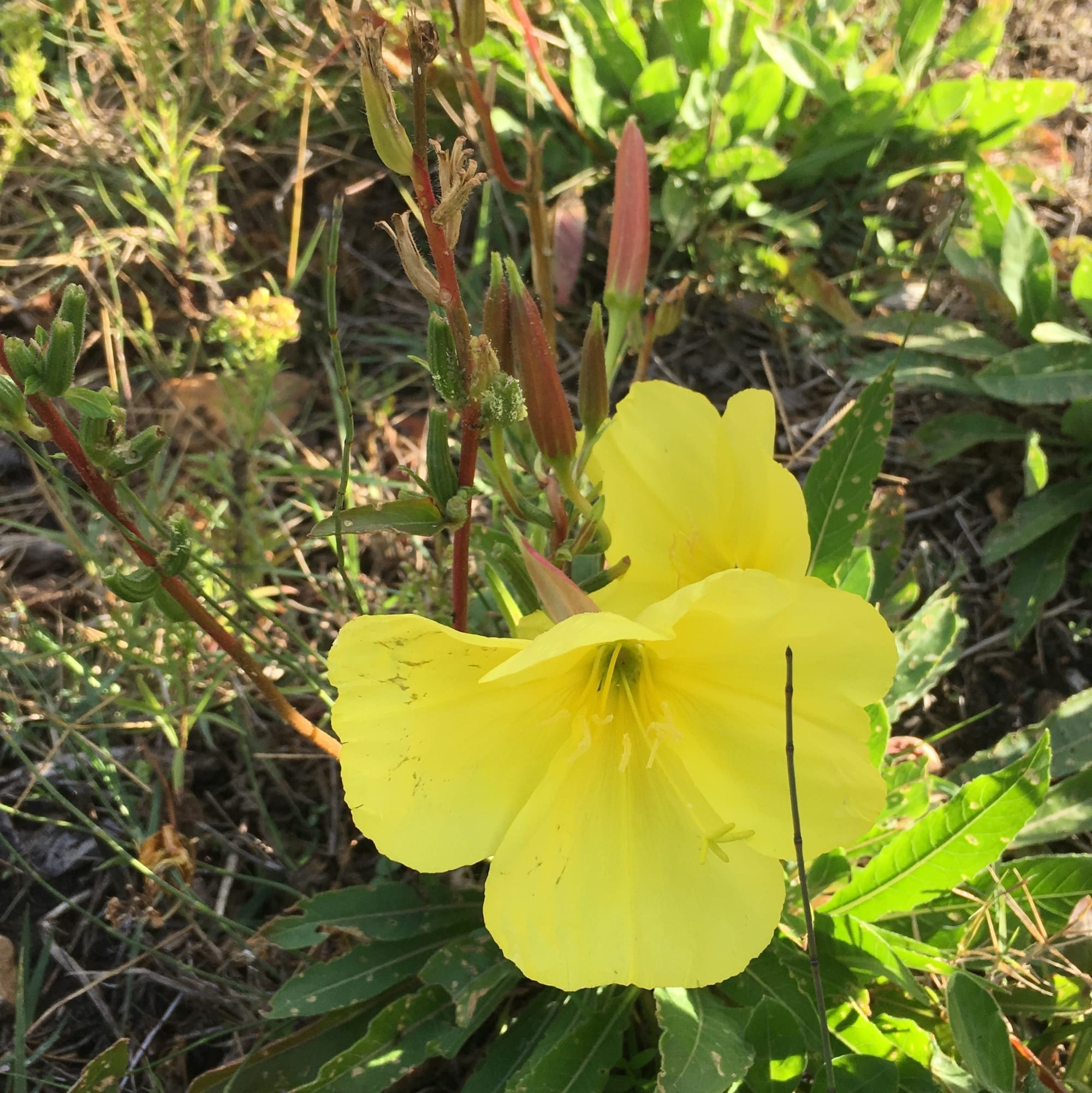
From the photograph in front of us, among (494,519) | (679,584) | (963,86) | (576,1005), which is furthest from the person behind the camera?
(963,86)

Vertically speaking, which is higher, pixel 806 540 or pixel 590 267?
pixel 806 540

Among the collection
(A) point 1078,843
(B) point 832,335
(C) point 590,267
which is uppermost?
(C) point 590,267

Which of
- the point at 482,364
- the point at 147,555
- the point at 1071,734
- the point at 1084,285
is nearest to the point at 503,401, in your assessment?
the point at 482,364

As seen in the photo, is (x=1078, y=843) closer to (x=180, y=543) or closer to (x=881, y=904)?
(x=881, y=904)

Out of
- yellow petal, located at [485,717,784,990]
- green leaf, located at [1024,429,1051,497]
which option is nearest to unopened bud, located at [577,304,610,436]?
yellow petal, located at [485,717,784,990]

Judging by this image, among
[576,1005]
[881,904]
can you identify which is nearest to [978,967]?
[881,904]

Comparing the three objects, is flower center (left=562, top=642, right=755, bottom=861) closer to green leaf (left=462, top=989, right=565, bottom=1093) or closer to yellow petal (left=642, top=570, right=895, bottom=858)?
yellow petal (left=642, top=570, right=895, bottom=858)

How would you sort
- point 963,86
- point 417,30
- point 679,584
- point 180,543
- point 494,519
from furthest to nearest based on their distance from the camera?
point 963,86 → point 494,519 → point 679,584 → point 180,543 → point 417,30

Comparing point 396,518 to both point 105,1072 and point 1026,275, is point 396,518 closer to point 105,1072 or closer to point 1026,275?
point 105,1072

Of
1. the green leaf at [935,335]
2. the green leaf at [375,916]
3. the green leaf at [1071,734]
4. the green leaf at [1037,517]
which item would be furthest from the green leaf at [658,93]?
the green leaf at [375,916]
